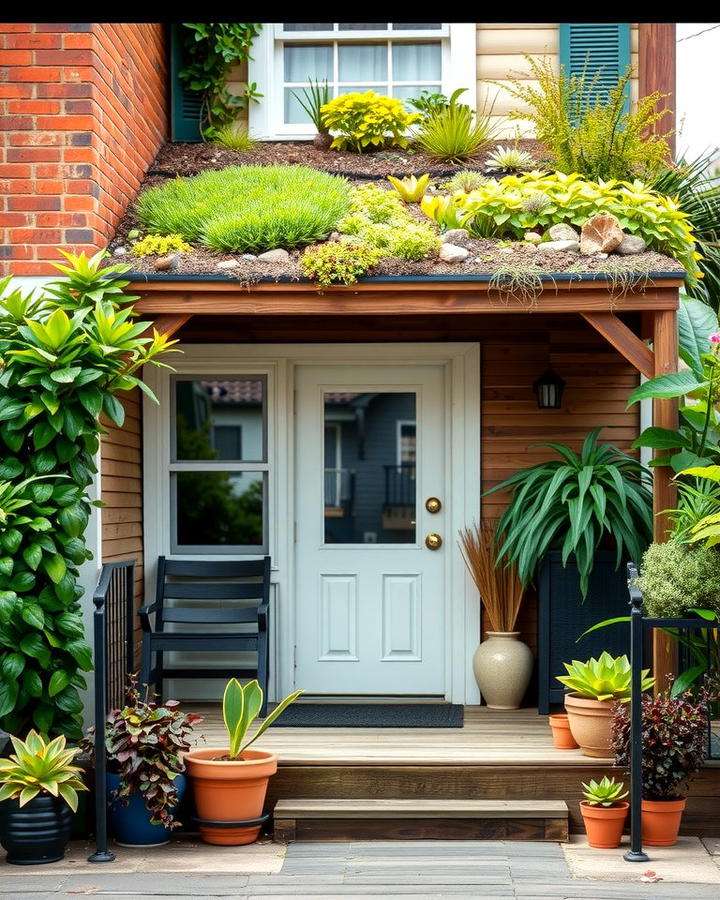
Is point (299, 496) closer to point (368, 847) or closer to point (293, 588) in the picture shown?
point (293, 588)

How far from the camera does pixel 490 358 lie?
6543 mm

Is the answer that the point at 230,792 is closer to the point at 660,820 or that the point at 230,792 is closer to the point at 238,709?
the point at 238,709

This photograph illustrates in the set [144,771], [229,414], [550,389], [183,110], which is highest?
[183,110]

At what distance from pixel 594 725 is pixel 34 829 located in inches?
94.7

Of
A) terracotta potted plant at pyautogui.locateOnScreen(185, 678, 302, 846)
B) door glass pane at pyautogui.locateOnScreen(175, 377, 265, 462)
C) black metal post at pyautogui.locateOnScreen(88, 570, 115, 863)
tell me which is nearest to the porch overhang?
black metal post at pyautogui.locateOnScreen(88, 570, 115, 863)

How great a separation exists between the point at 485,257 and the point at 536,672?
2414 mm

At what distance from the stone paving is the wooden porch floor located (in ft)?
1.15

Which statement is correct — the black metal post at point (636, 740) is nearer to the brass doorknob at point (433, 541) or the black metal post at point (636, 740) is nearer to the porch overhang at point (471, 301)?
the porch overhang at point (471, 301)

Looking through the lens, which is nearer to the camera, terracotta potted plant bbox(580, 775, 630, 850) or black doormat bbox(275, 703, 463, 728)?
terracotta potted plant bbox(580, 775, 630, 850)

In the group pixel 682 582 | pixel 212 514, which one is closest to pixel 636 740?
pixel 682 582

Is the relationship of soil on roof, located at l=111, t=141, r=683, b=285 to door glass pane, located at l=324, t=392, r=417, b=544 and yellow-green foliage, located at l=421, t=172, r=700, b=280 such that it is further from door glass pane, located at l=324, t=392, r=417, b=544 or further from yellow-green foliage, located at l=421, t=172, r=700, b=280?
door glass pane, located at l=324, t=392, r=417, b=544

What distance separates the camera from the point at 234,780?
470 cm

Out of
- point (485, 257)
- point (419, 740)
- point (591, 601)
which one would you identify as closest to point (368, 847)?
point (419, 740)

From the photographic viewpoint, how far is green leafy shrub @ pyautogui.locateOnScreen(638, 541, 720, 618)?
4.73m
